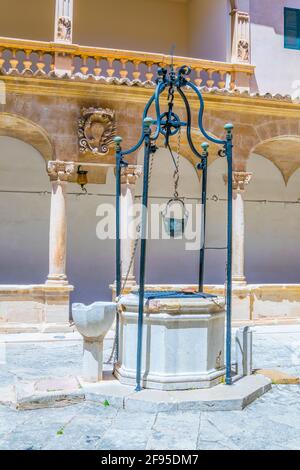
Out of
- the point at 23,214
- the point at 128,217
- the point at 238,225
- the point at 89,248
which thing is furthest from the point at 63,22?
the point at 89,248

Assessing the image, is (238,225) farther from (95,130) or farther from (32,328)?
(32,328)

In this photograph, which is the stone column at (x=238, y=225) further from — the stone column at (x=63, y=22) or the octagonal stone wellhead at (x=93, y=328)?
the octagonal stone wellhead at (x=93, y=328)

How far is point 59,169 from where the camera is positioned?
29.4 ft

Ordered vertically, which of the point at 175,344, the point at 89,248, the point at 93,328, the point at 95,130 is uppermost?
the point at 95,130

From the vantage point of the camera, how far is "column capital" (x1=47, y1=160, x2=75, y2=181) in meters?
8.92

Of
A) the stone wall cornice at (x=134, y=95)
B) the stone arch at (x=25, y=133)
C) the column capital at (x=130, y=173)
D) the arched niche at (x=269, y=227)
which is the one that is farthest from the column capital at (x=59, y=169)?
the arched niche at (x=269, y=227)

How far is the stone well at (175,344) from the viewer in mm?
4770

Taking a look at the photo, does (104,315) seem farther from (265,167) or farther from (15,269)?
(265,167)

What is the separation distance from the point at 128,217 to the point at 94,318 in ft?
14.7

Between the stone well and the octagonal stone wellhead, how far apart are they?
235 mm

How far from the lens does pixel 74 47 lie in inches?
357

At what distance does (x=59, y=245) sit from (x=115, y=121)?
2485 millimetres
